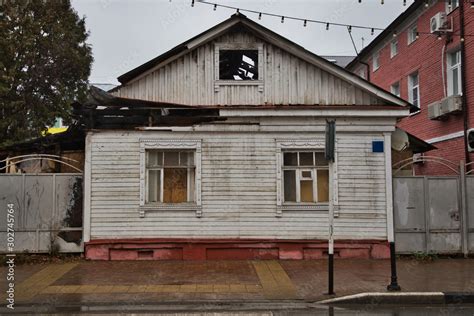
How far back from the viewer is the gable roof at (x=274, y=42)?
12.5 metres

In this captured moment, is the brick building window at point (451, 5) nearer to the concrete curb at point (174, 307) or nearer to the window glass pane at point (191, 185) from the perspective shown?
the window glass pane at point (191, 185)

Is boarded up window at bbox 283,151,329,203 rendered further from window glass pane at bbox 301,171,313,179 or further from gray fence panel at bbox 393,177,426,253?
gray fence panel at bbox 393,177,426,253

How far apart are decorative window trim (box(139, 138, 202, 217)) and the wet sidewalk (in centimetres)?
131

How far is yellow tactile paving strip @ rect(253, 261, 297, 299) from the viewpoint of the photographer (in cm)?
870

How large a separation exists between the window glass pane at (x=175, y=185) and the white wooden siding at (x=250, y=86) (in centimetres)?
180

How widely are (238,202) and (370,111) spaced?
13.2 ft

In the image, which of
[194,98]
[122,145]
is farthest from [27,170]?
[194,98]

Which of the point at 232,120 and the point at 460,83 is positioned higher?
the point at 460,83

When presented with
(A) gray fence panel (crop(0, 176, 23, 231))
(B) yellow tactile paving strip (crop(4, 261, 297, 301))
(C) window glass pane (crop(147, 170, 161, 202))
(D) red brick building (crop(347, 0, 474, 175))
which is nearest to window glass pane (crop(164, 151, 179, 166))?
(C) window glass pane (crop(147, 170, 161, 202))

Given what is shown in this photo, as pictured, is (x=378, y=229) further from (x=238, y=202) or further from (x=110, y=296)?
A: (x=110, y=296)

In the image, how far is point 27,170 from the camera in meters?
14.0

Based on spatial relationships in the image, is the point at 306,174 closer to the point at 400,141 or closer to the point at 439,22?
the point at 400,141

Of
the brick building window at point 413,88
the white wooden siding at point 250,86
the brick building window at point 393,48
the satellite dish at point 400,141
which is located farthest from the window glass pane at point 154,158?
the brick building window at point 393,48

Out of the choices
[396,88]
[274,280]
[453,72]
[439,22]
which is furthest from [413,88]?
[274,280]
